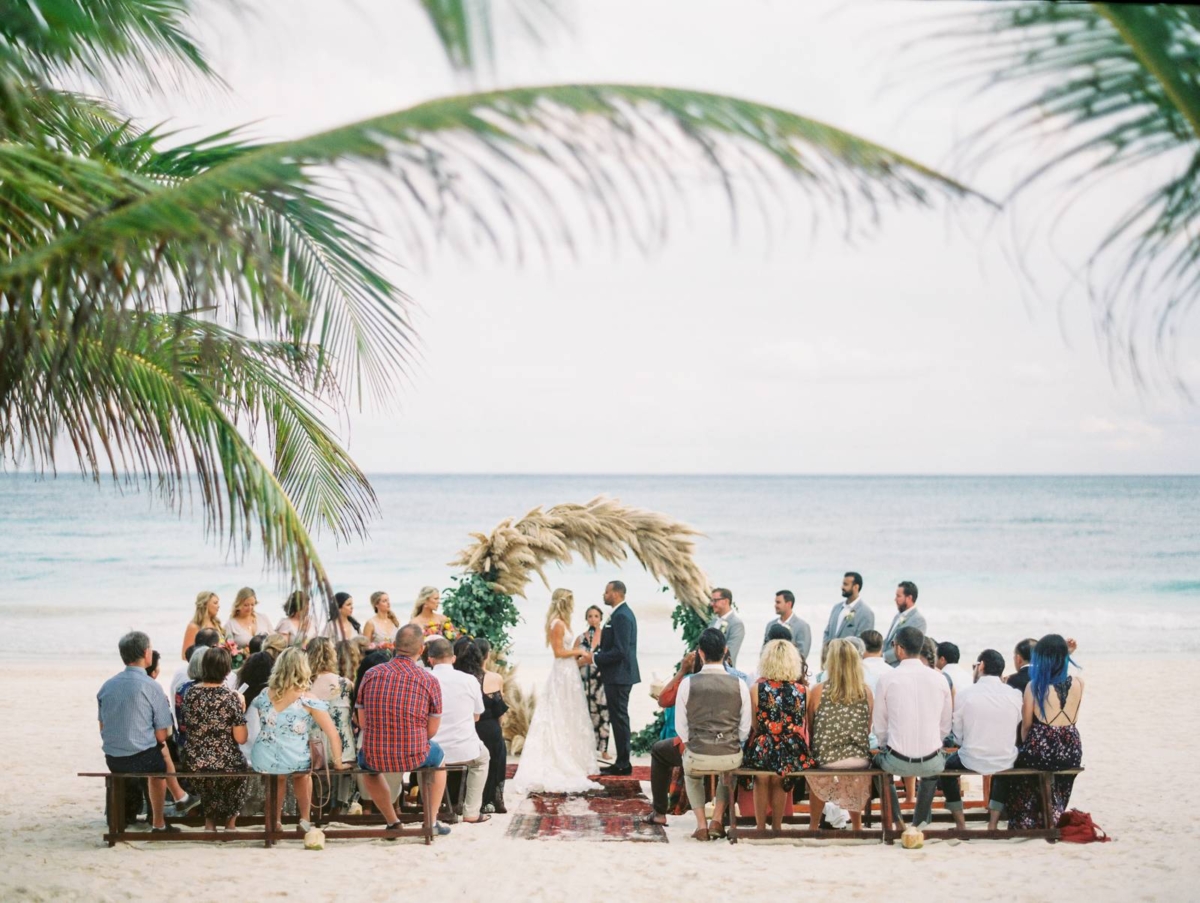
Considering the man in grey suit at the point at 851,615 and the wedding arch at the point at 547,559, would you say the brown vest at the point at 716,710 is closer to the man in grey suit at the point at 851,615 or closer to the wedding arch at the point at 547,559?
the man in grey suit at the point at 851,615

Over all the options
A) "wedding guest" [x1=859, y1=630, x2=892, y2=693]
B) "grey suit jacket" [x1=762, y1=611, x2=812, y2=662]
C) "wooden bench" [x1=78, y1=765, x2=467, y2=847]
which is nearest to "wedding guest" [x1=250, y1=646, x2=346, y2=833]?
"wooden bench" [x1=78, y1=765, x2=467, y2=847]

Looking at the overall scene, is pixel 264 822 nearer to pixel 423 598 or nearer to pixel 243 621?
pixel 243 621

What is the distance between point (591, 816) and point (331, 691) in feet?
7.46

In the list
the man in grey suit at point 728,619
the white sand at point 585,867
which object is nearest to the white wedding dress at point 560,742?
the white sand at point 585,867

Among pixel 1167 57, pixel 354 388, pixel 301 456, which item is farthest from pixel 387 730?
pixel 1167 57

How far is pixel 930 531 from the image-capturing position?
190ft

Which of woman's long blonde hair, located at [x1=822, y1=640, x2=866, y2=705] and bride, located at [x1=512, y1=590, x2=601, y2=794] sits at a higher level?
woman's long blonde hair, located at [x1=822, y1=640, x2=866, y2=705]

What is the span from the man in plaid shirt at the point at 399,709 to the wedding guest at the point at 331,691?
27cm

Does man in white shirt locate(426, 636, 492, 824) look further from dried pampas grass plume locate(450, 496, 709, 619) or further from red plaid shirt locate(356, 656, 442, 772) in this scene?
dried pampas grass plume locate(450, 496, 709, 619)

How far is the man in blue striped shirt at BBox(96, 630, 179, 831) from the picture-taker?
7562 millimetres

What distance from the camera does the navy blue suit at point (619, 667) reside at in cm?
1029

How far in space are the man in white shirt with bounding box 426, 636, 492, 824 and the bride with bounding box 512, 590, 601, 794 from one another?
1641mm

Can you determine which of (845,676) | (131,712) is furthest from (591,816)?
(131,712)

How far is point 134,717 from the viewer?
24.9 feet
